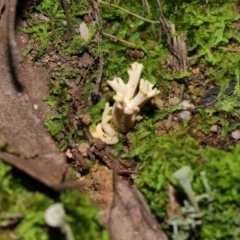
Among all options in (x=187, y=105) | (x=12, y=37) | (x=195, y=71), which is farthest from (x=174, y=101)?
(x=12, y=37)

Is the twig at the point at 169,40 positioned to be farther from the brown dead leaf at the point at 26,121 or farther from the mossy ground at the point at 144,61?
the brown dead leaf at the point at 26,121

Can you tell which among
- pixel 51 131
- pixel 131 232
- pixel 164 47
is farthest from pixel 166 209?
pixel 164 47

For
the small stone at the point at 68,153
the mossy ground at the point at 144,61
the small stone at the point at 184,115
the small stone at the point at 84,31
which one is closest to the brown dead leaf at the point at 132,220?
the mossy ground at the point at 144,61

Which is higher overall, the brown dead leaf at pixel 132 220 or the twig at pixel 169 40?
the twig at pixel 169 40

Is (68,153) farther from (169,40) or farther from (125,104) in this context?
(169,40)

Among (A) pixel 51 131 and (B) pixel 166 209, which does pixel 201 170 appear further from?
(A) pixel 51 131
